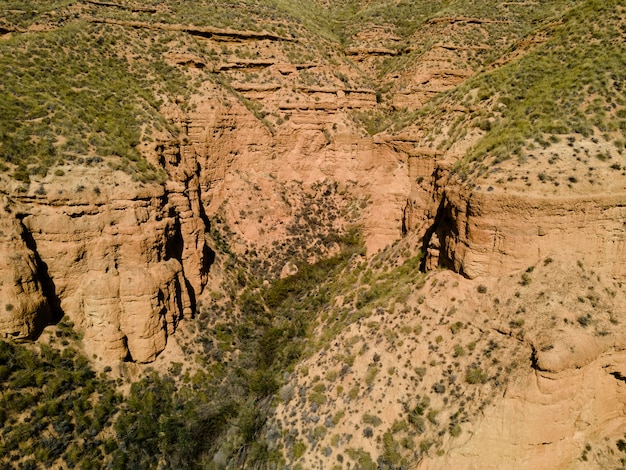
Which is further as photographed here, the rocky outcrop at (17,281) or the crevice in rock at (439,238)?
the crevice in rock at (439,238)

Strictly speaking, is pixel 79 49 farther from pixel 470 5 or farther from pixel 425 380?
pixel 470 5

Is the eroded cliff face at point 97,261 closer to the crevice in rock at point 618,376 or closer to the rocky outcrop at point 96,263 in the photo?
the rocky outcrop at point 96,263

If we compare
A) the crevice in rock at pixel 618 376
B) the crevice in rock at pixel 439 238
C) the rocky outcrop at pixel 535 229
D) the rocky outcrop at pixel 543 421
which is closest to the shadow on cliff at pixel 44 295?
the rocky outcrop at pixel 543 421

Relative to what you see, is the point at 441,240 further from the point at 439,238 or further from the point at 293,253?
the point at 293,253

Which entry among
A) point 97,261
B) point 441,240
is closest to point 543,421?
point 441,240

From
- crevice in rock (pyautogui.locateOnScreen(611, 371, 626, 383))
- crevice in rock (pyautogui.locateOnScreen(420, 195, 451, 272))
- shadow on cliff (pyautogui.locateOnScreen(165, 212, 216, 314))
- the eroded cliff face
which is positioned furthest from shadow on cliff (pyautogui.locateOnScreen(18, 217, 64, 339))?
crevice in rock (pyautogui.locateOnScreen(611, 371, 626, 383))

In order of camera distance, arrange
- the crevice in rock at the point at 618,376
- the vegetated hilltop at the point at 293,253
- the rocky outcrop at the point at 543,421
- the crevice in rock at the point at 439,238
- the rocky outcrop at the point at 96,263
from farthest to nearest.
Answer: the crevice in rock at the point at 439,238
the rocky outcrop at the point at 96,263
the vegetated hilltop at the point at 293,253
the crevice in rock at the point at 618,376
the rocky outcrop at the point at 543,421
